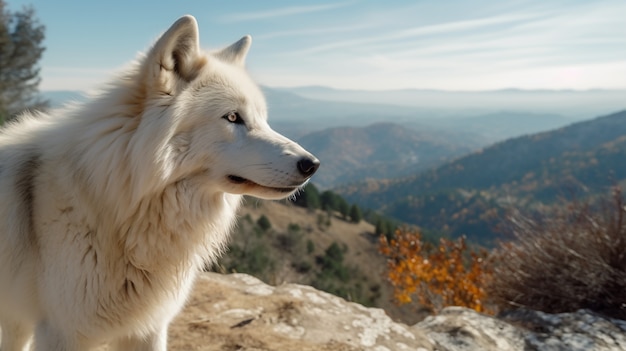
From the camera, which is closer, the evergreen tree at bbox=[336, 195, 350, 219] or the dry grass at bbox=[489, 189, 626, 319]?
the dry grass at bbox=[489, 189, 626, 319]

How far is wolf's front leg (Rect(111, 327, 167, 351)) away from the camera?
3.13 metres

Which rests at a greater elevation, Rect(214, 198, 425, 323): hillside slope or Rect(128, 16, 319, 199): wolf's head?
Rect(128, 16, 319, 199): wolf's head

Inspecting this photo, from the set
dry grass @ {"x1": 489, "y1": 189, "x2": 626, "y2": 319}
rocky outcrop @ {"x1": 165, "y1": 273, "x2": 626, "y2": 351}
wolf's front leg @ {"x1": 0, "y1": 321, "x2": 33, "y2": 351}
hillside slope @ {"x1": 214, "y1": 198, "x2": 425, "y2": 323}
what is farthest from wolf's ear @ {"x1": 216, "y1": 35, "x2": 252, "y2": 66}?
hillside slope @ {"x1": 214, "y1": 198, "x2": 425, "y2": 323}

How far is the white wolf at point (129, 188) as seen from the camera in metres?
2.70

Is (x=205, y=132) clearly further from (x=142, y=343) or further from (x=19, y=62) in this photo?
(x=19, y=62)

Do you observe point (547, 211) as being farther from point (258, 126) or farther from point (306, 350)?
point (258, 126)

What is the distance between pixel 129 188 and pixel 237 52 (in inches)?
59.8

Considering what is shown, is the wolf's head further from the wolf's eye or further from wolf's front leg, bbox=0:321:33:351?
wolf's front leg, bbox=0:321:33:351

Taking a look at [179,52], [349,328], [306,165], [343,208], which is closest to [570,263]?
[349,328]

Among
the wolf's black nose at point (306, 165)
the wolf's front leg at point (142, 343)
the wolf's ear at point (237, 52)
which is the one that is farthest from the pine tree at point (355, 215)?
the wolf's black nose at point (306, 165)

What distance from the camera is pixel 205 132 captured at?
9.27 feet

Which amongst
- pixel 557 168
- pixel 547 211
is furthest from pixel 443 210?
pixel 547 211

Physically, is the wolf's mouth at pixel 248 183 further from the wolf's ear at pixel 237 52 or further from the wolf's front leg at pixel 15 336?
the wolf's front leg at pixel 15 336

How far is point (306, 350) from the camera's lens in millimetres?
3875
